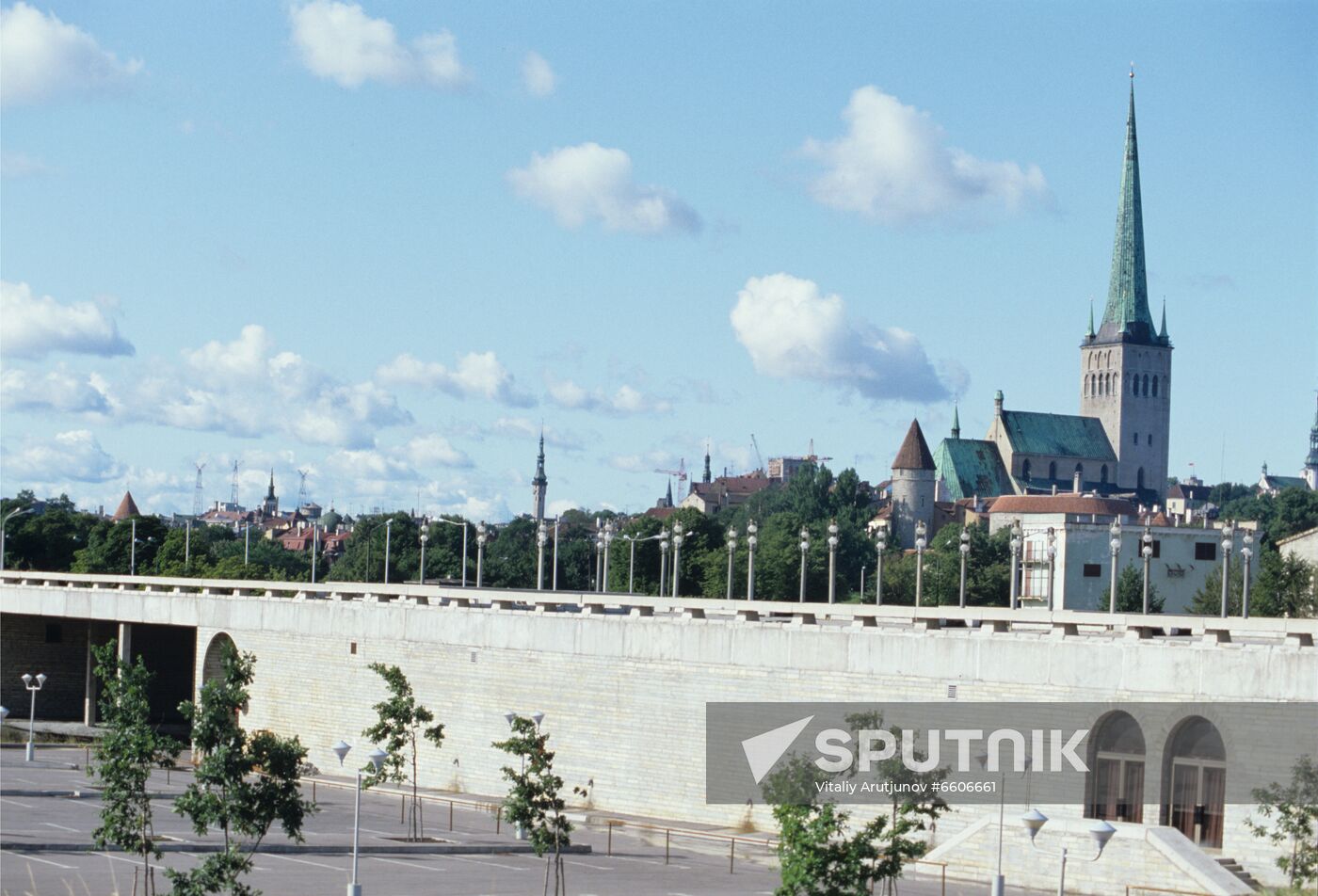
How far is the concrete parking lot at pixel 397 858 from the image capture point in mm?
33938

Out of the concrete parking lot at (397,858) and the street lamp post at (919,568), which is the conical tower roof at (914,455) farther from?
the concrete parking lot at (397,858)

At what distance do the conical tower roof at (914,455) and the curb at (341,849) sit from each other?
153 m

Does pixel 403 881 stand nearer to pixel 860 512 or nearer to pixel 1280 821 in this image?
pixel 1280 821

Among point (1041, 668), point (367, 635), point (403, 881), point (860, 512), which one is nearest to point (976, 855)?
point (1041, 668)

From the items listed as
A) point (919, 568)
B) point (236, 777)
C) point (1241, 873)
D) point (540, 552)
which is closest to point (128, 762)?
point (236, 777)

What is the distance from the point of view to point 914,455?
19050 cm

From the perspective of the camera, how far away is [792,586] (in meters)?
127

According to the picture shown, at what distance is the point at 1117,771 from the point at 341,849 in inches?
634

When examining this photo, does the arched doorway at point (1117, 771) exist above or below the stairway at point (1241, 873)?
above

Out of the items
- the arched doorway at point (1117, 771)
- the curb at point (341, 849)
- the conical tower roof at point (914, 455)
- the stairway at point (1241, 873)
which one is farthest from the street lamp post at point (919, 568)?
the stairway at point (1241, 873)

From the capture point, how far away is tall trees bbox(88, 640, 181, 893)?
2984 cm

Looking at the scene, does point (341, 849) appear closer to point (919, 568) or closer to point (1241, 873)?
point (1241, 873)

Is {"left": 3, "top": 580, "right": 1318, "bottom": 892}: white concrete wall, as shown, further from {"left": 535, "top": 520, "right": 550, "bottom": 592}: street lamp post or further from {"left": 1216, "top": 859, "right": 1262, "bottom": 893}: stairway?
{"left": 535, "top": 520, "right": 550, "bottom": 592}: street lamp post

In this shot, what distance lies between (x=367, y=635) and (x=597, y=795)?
38.3ft
